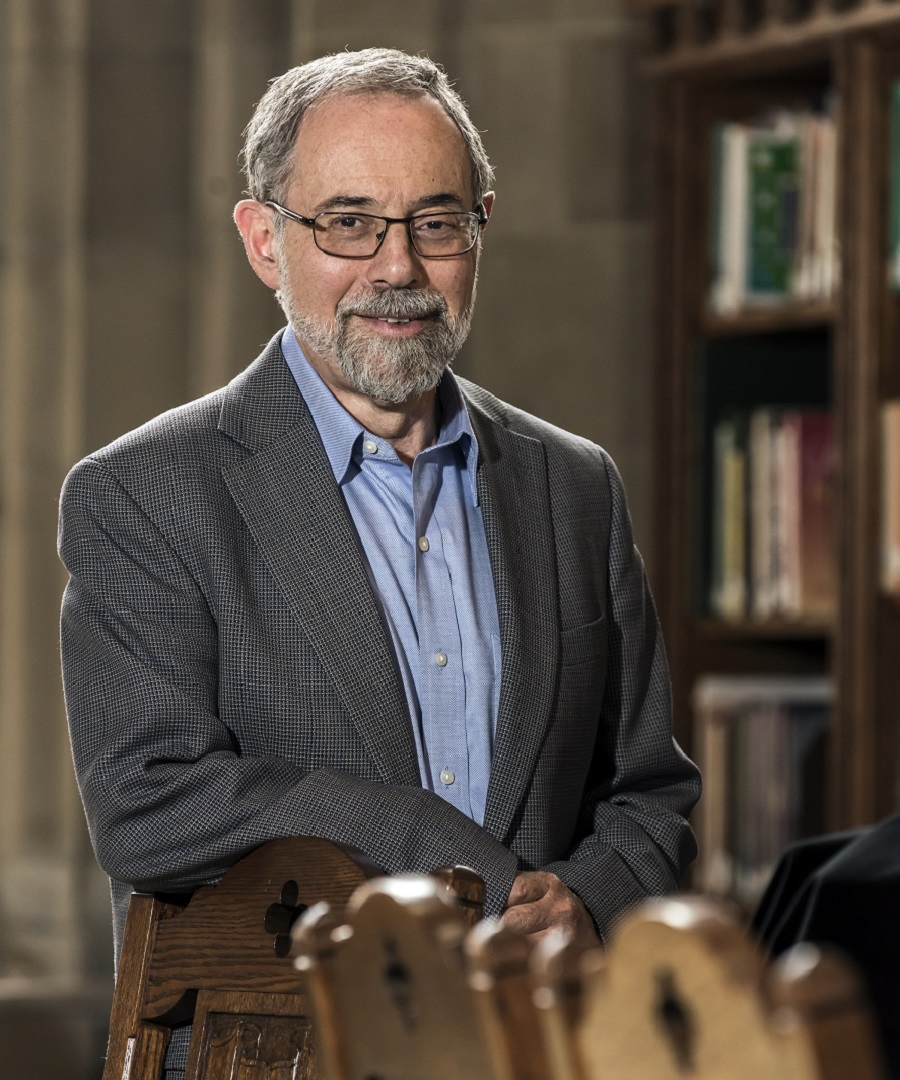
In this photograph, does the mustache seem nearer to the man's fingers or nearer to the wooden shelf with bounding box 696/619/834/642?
the man's fingers

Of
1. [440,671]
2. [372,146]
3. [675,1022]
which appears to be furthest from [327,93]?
[675,1022]

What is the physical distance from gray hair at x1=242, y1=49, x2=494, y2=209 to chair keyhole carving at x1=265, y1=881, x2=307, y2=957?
2.33ft

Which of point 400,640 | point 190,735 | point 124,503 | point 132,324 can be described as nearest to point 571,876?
point 400,640

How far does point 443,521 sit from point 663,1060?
3.62 feet

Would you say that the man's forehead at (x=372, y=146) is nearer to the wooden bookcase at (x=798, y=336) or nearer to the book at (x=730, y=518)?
the wooden bookcase at (x=798, y=336)

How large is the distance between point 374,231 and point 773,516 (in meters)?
Answer: 1.73

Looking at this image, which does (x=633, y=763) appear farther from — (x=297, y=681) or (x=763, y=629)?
(x=763, y=629)

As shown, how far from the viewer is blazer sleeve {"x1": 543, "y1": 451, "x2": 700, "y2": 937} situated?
1655 mm

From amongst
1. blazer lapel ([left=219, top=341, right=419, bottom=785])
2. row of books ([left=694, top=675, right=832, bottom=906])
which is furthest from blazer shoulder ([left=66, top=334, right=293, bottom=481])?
row of books ([left=694, top=675, right=832, bottom=906])

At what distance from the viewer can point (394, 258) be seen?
1614mm

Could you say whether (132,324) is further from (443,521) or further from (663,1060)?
(663,1060)

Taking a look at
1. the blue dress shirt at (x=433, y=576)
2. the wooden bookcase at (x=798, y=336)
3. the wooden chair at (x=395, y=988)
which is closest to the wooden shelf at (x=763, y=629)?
the wooden bookcase at (x=798, y=336)

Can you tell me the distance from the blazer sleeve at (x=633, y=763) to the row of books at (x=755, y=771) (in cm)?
141

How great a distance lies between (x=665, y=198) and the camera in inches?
128
